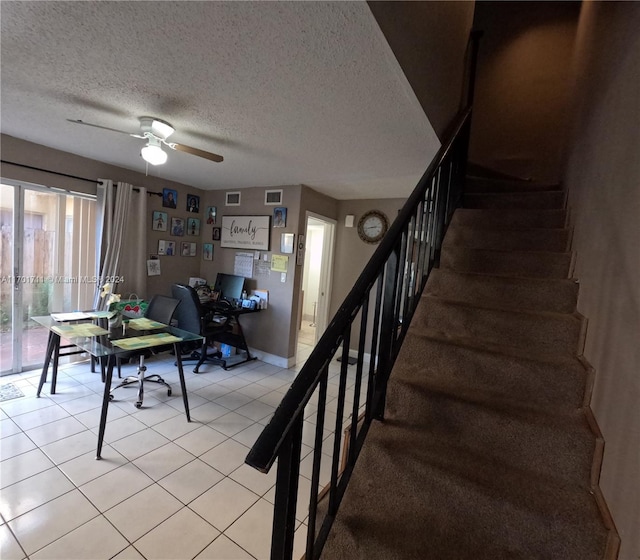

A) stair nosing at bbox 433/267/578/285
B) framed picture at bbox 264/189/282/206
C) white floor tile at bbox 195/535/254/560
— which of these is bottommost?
white floor tile at bbox 195/535/254/560

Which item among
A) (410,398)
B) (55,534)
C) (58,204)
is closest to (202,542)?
(55,534)

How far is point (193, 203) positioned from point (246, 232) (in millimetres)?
954

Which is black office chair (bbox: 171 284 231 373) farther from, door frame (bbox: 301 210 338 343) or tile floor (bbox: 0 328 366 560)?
door frame (bbox: 301 210 338 343)

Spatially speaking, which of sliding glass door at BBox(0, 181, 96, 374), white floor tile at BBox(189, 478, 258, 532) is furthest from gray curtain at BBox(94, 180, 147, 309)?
white floor tile at BBox(189, 478, 258, 532)

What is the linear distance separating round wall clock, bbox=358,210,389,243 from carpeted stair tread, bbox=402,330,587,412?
9.06ft

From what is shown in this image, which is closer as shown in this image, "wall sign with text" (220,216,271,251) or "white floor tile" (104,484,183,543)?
"white floor tile" (104,484,183,543)

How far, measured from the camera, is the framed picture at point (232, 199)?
172 inches

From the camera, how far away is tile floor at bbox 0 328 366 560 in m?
1.51

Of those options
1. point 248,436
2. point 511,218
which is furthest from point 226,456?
point 511,218

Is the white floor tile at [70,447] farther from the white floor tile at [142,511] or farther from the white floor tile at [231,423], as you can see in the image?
the white floor tile at [231,423]

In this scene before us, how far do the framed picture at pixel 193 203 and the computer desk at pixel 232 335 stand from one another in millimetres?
1393

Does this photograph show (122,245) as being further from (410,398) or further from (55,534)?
(410,398)

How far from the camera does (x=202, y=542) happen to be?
5.04 feet

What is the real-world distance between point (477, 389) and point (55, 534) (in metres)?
2.14
